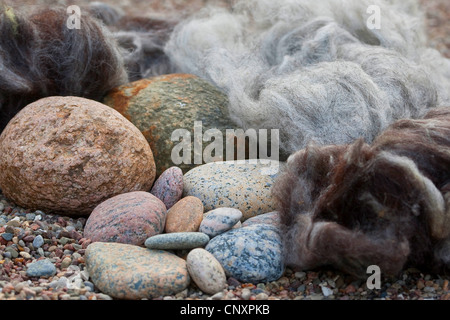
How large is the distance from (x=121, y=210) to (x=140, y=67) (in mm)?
1404

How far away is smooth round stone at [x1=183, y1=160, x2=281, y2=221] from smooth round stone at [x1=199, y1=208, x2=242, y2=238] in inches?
6.5

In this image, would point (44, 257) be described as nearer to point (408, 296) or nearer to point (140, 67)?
point (408, 296)

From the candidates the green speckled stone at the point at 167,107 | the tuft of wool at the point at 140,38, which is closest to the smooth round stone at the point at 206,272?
the green speckled stone at the point at 167,107

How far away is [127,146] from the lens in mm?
2049

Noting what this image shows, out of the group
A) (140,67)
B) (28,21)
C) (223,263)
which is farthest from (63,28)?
(223,263)

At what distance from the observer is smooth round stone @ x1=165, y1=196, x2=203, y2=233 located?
6.06ft

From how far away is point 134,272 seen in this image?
1.57 meters

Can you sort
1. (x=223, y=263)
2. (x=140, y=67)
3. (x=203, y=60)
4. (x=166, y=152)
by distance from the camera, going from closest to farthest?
1. (x=223, y=263)
2. (x=166, y=152)
3. (x=203, y=60)
4. (x=140, y=67)

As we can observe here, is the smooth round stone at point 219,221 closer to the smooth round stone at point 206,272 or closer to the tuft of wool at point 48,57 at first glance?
the smooth round stone at point 206,272

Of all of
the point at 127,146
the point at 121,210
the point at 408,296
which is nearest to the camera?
the point at 408,296

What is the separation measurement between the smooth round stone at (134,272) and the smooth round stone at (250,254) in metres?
0.14

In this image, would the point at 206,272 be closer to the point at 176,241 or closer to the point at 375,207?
the point at 176,241

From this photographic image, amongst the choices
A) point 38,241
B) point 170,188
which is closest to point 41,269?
point 38,241

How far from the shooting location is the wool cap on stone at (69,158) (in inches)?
76.6
